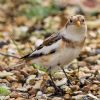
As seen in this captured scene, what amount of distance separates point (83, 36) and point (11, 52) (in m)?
1.37

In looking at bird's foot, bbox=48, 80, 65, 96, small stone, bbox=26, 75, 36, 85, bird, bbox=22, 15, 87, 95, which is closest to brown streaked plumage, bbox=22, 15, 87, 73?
bird, bbox=22, 15, 87, 95

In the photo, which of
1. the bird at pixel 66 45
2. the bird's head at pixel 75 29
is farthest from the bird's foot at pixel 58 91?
the bird's head at pixel 75 29

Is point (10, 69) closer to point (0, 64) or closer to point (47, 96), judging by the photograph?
point (0, 64)

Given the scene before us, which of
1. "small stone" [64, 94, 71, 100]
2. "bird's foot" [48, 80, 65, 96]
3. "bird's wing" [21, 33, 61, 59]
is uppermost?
"bird's wing" [21, 33, 61, 59]

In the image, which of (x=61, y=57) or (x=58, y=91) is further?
(x=58, y=91)

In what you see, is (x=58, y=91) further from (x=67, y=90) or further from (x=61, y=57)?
(x=61, y=57)

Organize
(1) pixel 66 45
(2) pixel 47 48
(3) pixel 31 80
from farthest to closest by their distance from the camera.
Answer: (3) pixel 31 80 < (2) pixel 47 48 < (1) pixel 66 45

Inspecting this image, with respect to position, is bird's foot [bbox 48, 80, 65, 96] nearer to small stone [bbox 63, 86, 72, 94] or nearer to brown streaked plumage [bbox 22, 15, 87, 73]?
small stone [bbox 63, 86, 72, 94]

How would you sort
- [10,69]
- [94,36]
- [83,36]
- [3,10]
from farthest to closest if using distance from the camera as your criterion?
[3,10]
[94,36]
[10,69]
[83,36]

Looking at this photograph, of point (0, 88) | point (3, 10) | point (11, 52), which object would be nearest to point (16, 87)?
point (0, 88)

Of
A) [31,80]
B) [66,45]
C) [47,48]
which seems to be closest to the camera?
[66,45]

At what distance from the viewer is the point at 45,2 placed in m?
7.12

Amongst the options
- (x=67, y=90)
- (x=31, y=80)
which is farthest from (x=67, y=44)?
(x=31, y=80)

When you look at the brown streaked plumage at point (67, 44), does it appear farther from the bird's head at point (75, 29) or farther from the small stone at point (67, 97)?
the small stone at point (67, 97)
